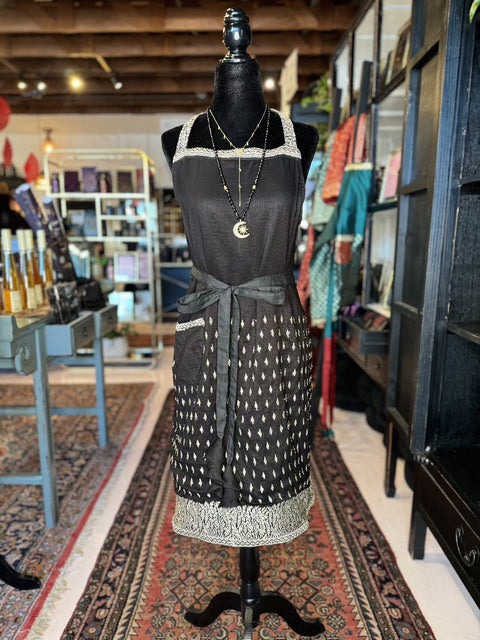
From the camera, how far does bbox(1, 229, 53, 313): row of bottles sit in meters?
1.89

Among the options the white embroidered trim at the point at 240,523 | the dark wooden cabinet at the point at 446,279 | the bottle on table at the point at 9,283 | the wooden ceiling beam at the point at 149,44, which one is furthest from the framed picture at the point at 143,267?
the white embroidered trim at the point at 240,523

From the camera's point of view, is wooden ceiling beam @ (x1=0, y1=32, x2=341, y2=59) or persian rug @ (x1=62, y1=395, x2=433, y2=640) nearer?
persian rug @ (x1=62, y1=395, x2=433, y2=640)

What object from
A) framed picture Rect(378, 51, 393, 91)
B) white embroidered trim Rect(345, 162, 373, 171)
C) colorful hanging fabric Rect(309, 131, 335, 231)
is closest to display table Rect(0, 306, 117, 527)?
colorful hanging fabric Rect(309, 131, 335, 231)

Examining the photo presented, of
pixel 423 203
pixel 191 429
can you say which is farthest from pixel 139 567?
pixel 423 203

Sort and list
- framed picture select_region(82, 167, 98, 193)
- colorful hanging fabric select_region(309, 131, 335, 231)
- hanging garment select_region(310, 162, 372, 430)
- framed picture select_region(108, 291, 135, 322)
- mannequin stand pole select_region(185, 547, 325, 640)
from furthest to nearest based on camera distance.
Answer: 1. framed picture select_region(108, 291, 135, 322)
2. framed picture select_region(82, 167, 98, 193)
3. colorful hanging fabric select_region(309, 131, 335, 231)
4. hanging garment select_region(310, 162, 372, 430)
5. mannequin stand pole select_region(185, 547, 325, 640)

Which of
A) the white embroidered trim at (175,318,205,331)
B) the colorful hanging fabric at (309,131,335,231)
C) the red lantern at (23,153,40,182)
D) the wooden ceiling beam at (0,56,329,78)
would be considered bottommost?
the white embroidered trim at (175,318,205,331)

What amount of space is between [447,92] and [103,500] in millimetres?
1988

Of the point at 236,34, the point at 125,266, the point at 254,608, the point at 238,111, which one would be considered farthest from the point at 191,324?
the point at 125,266

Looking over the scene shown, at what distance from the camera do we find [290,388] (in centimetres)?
113

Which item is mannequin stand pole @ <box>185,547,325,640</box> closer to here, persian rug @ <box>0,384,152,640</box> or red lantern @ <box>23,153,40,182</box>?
persian rug @ <box>0,384,152,640</box>

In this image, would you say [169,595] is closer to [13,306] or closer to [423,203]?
[13,306]

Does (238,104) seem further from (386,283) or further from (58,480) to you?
(58,480)

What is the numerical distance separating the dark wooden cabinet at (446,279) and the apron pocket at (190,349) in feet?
2.48

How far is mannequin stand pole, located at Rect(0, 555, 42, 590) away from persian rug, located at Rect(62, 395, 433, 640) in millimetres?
175
